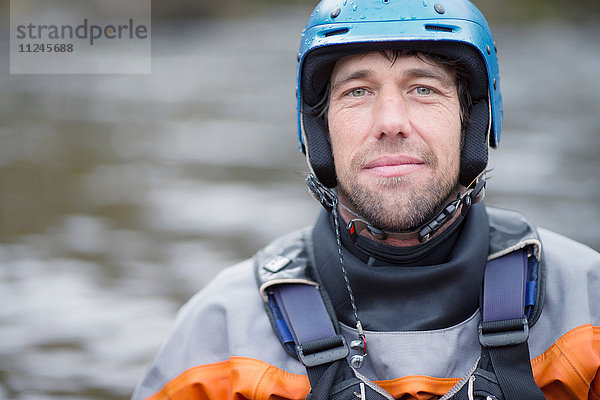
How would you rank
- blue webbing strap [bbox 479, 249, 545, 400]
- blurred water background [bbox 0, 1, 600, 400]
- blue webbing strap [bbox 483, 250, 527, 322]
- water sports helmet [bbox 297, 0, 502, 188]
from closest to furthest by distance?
blue webbing strap [bbox 479, 249, 545, 400] → blue webbing strap [bbox 483, 250, 527, 322] → water sports helmet [bbox 297, 0, 502, 188] → blurred water background [bbox 0, 1, 600, 400]

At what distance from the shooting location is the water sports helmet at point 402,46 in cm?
238

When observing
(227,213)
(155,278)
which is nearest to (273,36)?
(227,213)

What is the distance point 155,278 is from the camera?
17.0 ft

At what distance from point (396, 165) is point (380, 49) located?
1.26ft

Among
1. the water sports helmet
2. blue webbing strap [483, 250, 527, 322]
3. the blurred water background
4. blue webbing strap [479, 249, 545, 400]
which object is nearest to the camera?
blue webbing strap [479, 249, 545, 400]

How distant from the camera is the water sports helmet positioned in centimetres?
238

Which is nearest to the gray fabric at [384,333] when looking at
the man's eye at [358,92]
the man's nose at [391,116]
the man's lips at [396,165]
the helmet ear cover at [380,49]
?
the helmet ear cover at [380,49]

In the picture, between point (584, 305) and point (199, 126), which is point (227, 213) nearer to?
point (199, 126)

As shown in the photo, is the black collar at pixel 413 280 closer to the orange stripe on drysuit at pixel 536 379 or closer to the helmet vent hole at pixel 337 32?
the orange stripe on drysuit at pixel 536 379

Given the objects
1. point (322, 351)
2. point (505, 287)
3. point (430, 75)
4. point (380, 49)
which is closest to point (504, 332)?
point (505, 287)

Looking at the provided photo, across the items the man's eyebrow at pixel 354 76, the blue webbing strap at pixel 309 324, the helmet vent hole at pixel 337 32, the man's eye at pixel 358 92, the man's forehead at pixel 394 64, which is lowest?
the blue webbing strap at pixel 309 324

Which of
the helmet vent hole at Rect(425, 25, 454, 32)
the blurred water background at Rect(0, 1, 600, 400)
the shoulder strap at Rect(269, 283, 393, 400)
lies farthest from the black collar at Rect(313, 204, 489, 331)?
the blurred water background at Rect(0, 1, 600, 400)

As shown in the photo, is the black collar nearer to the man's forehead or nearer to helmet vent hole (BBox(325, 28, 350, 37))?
the man's forehead

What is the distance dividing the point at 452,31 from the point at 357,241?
2.48ft
